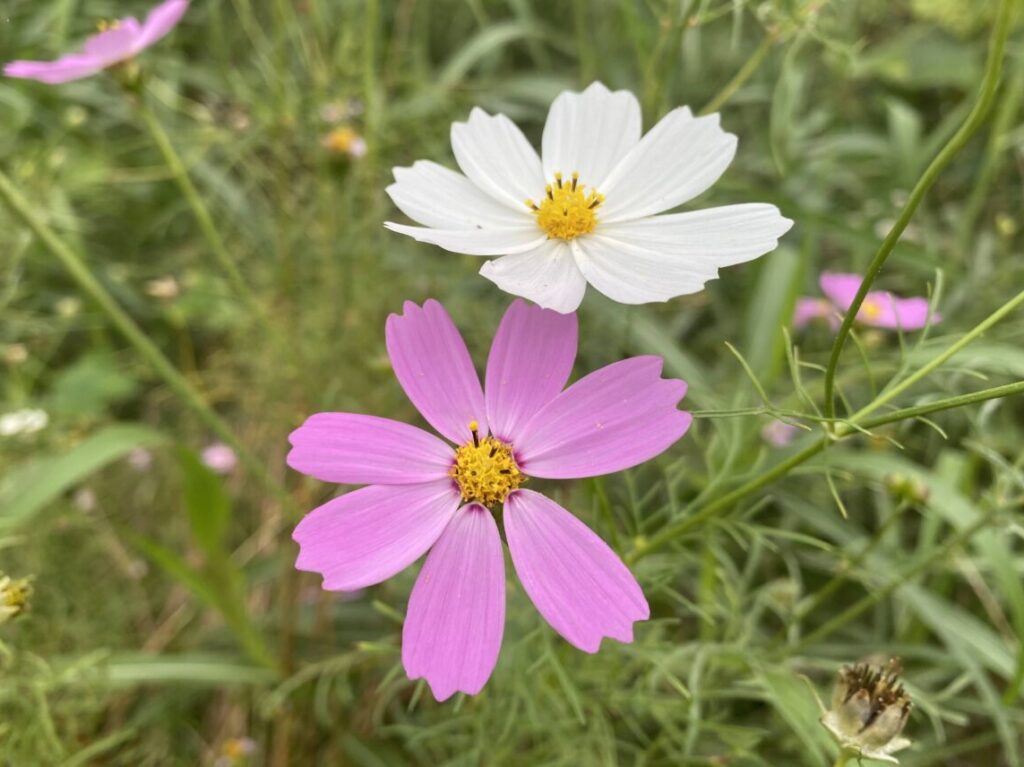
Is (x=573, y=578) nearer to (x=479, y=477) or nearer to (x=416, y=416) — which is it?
(x=479, y=477)

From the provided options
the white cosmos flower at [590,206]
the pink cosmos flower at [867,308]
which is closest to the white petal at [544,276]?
the white cosmos flower at [590,206]

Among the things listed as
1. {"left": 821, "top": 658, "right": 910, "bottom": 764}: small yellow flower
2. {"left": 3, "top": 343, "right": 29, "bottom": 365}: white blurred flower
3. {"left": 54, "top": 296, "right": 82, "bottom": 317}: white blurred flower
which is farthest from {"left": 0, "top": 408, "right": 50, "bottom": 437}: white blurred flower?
{"left": 821, "top": 658, "right": 910, "bottom": 764}: small yellow flower

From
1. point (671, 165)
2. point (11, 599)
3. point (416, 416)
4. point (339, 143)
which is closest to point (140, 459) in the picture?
point (416, 416)

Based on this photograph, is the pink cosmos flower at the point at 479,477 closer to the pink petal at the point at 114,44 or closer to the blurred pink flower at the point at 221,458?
the pink petal at the point at 114,44

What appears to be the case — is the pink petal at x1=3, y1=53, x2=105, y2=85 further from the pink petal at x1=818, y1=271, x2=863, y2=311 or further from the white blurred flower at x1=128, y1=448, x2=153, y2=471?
the pink petal at x1=818, y1=271, x2=863, y2=311

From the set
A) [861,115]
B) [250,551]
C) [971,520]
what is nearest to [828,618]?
[971,520]

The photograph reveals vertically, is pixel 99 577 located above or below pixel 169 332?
below

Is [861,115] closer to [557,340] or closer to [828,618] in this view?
[828,618]
